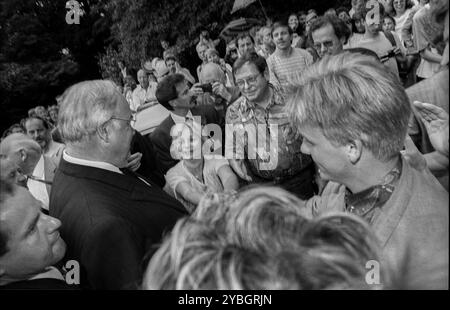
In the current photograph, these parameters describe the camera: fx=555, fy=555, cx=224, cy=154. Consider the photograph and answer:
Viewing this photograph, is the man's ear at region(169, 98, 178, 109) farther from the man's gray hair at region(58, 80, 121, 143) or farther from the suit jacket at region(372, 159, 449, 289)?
the suit jacket at region(372, 159, 449, 289)

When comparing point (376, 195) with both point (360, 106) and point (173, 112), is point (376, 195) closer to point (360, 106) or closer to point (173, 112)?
point (360, 106)

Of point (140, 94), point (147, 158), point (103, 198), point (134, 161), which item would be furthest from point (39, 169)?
point (140, 94)

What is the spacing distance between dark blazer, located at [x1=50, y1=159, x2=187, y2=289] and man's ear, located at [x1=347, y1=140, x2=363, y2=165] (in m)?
0.62

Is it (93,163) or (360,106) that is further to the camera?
(93,163)

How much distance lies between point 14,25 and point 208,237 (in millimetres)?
14374

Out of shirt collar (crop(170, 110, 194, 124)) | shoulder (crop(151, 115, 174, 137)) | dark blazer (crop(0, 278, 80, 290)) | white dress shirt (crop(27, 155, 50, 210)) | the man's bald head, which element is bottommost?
white dress shirt (crop(27, 155, 50, 210))

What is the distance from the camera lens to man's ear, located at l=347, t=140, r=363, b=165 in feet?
5.32

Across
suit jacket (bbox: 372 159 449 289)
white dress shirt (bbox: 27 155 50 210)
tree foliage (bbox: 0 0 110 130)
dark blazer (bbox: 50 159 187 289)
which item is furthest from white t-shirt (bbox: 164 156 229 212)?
tree foliage (bbox: 0 0 110 130)

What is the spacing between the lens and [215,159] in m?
3.55

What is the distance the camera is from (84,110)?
91.7 inches

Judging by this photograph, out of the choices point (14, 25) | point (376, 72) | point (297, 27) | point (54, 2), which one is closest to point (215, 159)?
point (376, 72)

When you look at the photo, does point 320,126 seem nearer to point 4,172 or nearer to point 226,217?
point 226,217

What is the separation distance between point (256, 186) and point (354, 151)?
1.70 ft

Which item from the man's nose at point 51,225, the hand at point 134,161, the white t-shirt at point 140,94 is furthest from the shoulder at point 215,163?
the white t-shirt at point 140,94
